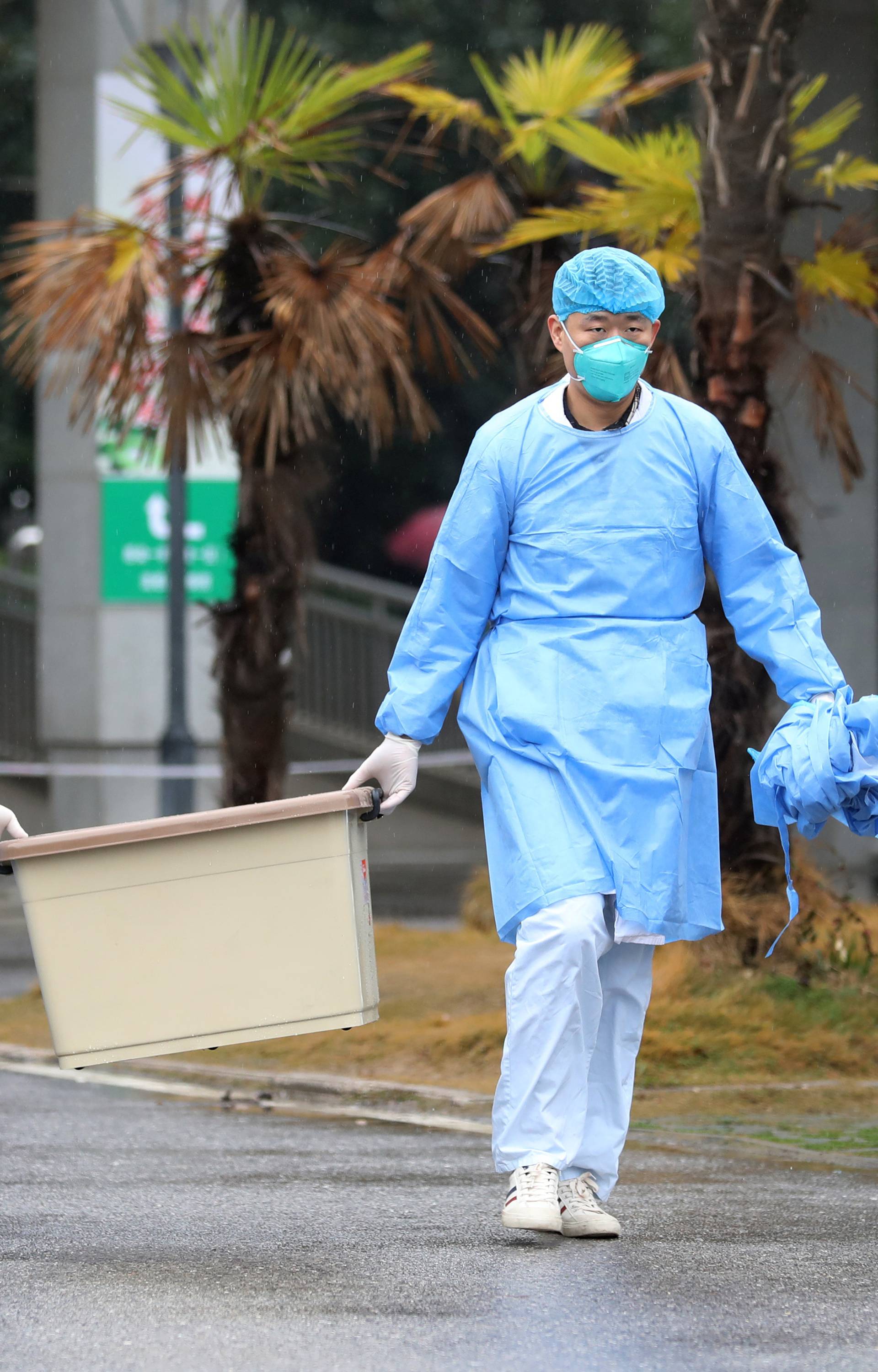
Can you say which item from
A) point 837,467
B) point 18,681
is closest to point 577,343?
point 837,467

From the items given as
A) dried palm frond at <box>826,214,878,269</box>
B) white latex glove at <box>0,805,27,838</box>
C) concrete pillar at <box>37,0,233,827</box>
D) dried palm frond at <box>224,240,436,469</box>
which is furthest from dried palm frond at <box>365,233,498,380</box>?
concrete pillar at <box>37,0,233,827</box>

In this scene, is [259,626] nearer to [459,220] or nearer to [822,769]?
[459,220]

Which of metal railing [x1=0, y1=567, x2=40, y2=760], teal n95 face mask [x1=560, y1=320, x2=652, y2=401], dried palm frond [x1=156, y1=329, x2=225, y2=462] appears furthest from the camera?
metal railing [x1=0, y1=567, x2=40, y2=760]

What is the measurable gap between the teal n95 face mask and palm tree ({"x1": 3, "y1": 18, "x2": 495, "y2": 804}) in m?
5.10

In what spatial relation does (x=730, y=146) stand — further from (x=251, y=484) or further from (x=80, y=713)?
(x=80, y=713)

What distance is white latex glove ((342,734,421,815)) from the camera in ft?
13.3

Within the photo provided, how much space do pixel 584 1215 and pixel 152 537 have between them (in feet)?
46.2

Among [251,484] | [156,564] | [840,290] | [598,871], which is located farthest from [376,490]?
[598,871]

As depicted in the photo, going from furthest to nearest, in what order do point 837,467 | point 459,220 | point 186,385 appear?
point 837,467 < point 459,220 < point 186,385

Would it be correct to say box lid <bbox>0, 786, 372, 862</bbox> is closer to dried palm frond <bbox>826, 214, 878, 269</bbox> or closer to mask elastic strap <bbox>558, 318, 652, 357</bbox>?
mask elastic strap <bbox>558, 318, 652, 357</bbox>

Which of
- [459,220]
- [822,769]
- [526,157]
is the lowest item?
[822,769]

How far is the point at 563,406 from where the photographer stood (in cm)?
421

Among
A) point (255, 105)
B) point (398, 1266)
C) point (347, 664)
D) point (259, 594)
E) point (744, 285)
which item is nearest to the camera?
point (398, 1266)

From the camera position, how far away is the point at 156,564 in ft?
57.9
